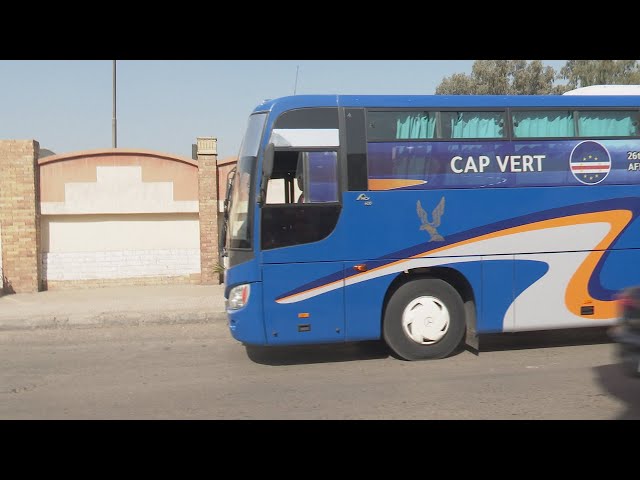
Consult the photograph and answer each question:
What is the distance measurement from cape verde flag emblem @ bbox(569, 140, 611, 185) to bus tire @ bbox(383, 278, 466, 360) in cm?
215

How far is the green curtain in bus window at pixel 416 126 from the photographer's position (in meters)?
7.48

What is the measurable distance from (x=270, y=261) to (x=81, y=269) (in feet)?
28.7

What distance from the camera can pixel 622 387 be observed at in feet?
20.4

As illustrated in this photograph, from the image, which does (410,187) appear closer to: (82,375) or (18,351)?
(82,375)

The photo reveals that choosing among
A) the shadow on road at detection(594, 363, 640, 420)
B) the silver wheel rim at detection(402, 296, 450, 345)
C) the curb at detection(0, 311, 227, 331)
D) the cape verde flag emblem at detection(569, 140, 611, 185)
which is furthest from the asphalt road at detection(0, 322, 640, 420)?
the cape verde flag emblem at detection(569, 140, 611, 185)

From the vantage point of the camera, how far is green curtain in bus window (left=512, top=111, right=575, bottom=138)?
774 centimetres

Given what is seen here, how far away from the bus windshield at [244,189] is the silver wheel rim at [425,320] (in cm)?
207

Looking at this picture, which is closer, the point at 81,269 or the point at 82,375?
the point at 82,375

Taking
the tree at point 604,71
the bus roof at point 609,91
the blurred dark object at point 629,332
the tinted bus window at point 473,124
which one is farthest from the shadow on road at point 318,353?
the tree at point 604,71

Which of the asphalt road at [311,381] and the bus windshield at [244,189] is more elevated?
the bus windshield at [244,189]

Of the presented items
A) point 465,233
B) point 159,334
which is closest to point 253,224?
point 465,233

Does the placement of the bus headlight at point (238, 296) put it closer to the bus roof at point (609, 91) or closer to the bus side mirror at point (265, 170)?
the bus side mirror at point (265, 170)

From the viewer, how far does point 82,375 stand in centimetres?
735

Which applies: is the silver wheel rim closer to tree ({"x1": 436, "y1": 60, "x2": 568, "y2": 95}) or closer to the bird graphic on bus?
the bird graphic on bus
